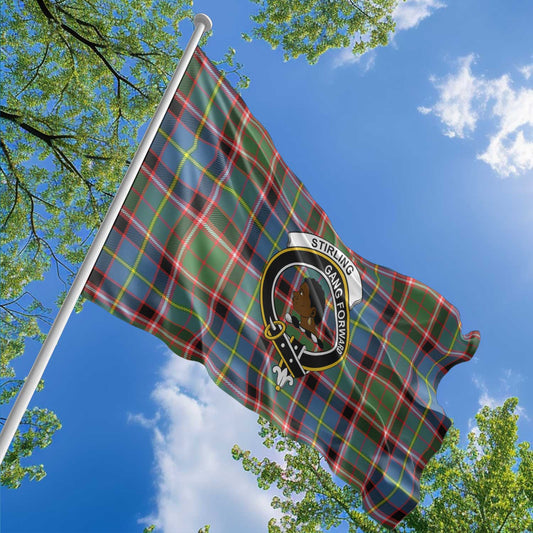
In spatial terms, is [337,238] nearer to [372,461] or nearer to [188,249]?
[188,249]

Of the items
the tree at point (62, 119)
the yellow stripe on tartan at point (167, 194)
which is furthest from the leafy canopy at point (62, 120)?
the yellow stripe on tartan at point (167, 194)

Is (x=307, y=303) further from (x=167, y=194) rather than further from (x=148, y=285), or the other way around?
(x=167, y=194)

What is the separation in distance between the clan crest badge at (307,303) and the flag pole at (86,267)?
190 cm

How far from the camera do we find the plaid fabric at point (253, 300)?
4.68 metres

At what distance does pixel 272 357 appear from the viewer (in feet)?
18.0

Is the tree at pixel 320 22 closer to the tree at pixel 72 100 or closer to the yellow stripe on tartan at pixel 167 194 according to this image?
the tree at pixel 72 100

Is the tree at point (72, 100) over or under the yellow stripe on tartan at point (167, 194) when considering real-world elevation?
over

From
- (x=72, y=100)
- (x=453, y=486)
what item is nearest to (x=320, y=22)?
(x=72, y=100)

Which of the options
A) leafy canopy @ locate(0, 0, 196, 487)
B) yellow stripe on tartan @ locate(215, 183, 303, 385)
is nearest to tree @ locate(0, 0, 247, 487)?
leafy canopy @ locate(0, 0, 196, 487)

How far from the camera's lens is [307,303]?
19.1ft

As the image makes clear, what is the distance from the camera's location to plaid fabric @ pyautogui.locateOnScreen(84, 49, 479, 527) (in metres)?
4.68

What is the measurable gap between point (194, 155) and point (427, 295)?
3.72 meters

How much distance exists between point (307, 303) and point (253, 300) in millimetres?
776

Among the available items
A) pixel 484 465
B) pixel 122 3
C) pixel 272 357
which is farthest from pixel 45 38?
pixel 484 465
